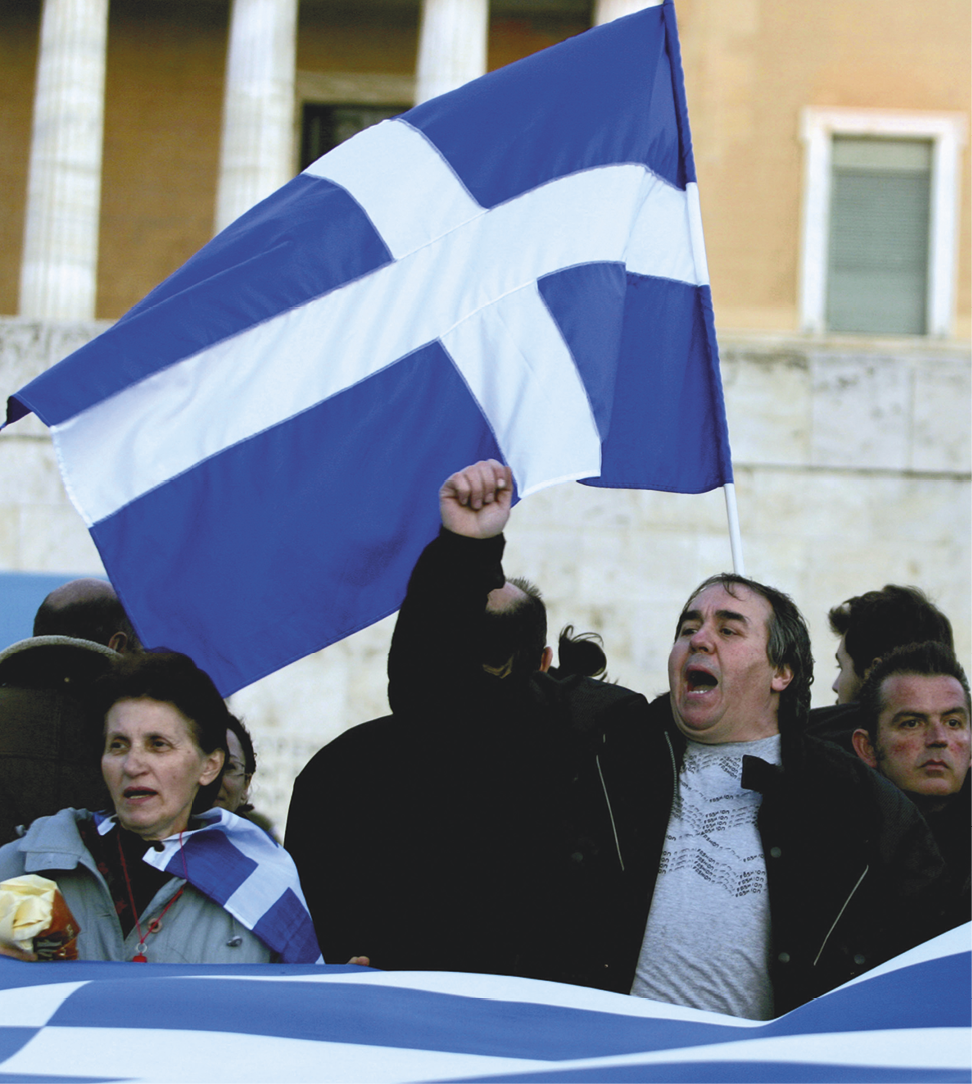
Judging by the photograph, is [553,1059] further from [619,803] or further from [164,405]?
[164,405]

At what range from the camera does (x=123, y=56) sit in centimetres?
1806

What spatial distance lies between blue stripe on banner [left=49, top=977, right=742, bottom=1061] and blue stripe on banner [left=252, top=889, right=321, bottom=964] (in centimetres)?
38

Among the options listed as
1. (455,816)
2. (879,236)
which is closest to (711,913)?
(455,816)

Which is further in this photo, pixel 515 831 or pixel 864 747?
pixel 864 747

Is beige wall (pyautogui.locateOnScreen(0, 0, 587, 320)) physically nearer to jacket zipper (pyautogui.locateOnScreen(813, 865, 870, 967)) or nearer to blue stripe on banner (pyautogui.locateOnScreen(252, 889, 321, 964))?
blue stripe on banner (pyautogui.locateOnScreen(252, 889, 321, 964))

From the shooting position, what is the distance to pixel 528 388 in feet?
11.1

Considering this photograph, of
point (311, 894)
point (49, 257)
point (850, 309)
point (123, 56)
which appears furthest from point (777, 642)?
point (123, 56)

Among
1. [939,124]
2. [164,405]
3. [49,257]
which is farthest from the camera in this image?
[939,124]

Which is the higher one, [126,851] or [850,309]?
[850,309]

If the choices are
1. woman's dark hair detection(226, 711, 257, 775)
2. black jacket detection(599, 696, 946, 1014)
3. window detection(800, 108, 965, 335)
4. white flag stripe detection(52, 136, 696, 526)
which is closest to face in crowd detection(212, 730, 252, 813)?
woman's dark hair detection(226, 711, 257, 775)

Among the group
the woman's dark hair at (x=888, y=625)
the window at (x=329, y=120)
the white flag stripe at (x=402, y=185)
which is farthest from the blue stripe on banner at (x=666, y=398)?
the window at (x=329, y=120)

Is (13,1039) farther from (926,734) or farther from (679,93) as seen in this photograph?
(679,93)

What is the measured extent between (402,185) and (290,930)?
1671mm

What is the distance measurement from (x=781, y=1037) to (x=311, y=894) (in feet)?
3.72
